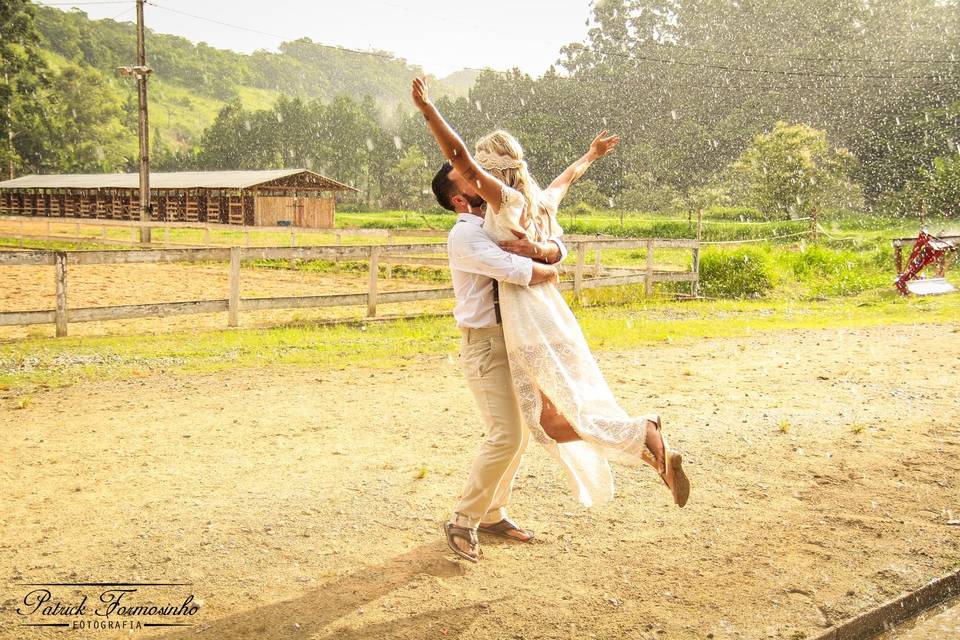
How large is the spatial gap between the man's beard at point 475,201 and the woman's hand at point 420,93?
0.51m

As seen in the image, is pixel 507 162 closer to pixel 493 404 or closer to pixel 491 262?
pixel 491 262

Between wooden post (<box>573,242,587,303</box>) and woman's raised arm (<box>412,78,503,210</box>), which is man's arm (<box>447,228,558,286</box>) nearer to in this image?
woman's raised arm (<box>412,78,503,210</box>)

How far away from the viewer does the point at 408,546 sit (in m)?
3.95

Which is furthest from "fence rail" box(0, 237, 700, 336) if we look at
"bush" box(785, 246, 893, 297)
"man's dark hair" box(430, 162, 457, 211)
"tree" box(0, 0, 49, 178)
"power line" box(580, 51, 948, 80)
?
"tree" box(0, 0, 49, 178)

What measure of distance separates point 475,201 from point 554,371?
81 centimetres

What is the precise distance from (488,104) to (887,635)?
71.1 meters

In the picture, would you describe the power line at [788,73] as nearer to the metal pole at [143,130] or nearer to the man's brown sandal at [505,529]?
the metal pole at [143,130]

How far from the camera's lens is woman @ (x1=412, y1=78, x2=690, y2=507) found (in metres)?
3.26

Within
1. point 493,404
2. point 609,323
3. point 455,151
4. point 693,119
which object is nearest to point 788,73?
point 693,119

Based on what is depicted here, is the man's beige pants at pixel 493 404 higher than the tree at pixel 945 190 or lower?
lower

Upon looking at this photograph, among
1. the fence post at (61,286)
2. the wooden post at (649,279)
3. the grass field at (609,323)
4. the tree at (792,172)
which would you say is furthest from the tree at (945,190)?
the fence post at (61,286)

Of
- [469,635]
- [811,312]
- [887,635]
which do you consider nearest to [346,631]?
[469,635]

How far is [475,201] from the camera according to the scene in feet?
11.3

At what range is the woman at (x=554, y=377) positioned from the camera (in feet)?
10.7
